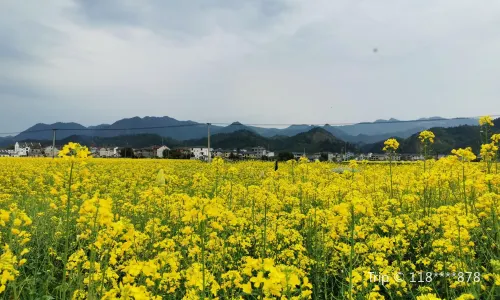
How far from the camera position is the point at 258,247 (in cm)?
389

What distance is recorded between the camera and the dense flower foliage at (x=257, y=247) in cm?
226

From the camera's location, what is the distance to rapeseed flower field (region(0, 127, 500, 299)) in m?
2.27

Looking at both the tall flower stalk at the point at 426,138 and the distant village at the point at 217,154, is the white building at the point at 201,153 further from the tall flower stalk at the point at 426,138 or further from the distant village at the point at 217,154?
the tall flower stalk at the point at 426,138

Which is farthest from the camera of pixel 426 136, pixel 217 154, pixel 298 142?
pixel 298 142

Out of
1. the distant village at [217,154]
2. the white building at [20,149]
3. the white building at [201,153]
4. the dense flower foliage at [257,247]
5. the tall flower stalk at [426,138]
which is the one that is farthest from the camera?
the white building at [20,149]

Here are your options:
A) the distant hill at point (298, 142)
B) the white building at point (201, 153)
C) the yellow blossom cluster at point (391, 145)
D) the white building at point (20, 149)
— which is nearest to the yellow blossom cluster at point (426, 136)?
the yellow blossom cluster at point (391, 145)

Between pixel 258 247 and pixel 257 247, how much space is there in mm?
14

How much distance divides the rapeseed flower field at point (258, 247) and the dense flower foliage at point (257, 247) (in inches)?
0.7

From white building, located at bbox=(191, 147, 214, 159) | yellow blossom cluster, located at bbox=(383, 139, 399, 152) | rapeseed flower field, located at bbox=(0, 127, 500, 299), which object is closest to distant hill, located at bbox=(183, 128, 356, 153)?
white building, located at bbox=(191, 147, 214, 159)

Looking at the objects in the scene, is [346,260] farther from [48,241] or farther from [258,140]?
[258,140]

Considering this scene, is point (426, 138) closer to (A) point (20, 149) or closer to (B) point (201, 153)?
(B) point (201, 153)

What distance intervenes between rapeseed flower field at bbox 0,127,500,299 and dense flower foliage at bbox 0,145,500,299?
17 millimetres

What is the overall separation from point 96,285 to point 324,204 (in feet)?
11.7

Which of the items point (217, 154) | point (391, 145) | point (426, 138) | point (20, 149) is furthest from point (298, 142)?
point (20, 149)
